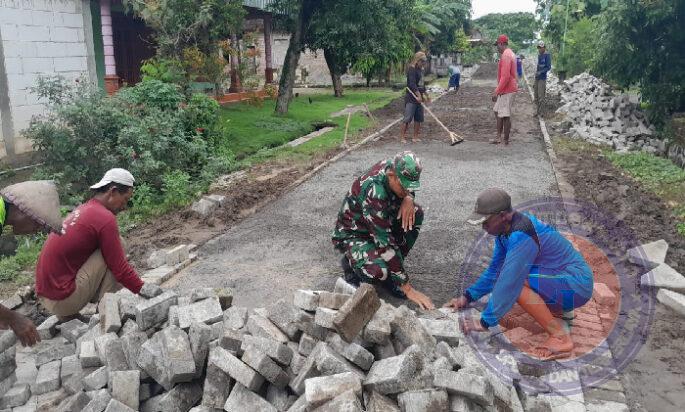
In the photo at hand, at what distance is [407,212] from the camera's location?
4.38 metres

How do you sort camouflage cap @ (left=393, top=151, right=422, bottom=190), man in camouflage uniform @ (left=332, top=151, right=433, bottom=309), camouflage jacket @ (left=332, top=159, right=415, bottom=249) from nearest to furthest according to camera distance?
1. camouflage cap @ (left=393, top=151, right=422, bottom=190)
2. man in camouflage uniform @ (left=332, top=151, right=433, bottom=309)
3. camouflage jacket @ (left=332, top=159, right=415, bottom=249)

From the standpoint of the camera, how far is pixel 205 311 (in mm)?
3588

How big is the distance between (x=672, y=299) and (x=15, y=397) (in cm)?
479

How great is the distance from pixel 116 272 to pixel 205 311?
0.92 meters

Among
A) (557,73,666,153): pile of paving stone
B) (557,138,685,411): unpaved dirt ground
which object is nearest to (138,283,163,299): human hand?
(557,138,685,411): unpaved dirt ground

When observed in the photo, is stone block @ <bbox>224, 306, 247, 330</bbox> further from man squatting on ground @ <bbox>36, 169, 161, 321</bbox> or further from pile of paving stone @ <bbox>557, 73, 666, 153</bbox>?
pile of paving stone @ <bbox>557, 73, 666, 153</bbox>

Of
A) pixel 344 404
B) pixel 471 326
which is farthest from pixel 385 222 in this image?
pixel 344 404

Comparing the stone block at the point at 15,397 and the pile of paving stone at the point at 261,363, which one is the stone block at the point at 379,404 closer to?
the pile of paving stone at the point at 261,363

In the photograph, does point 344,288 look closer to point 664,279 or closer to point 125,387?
point 125,387

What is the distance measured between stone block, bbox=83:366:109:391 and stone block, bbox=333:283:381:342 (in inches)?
55.1

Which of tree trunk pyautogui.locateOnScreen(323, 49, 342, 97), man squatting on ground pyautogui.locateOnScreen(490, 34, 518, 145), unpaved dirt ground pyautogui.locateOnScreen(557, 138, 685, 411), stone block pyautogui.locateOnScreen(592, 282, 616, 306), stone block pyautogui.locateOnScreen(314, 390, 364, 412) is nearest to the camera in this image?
stone block pyautogui.locateOnScreen(314, 390, 364, 412)

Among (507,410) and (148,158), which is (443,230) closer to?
(507,410)

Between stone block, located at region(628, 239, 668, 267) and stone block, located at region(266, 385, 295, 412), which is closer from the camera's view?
stone block, located at region(266, 385, 295, 412)

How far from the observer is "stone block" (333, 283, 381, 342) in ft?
9.99
